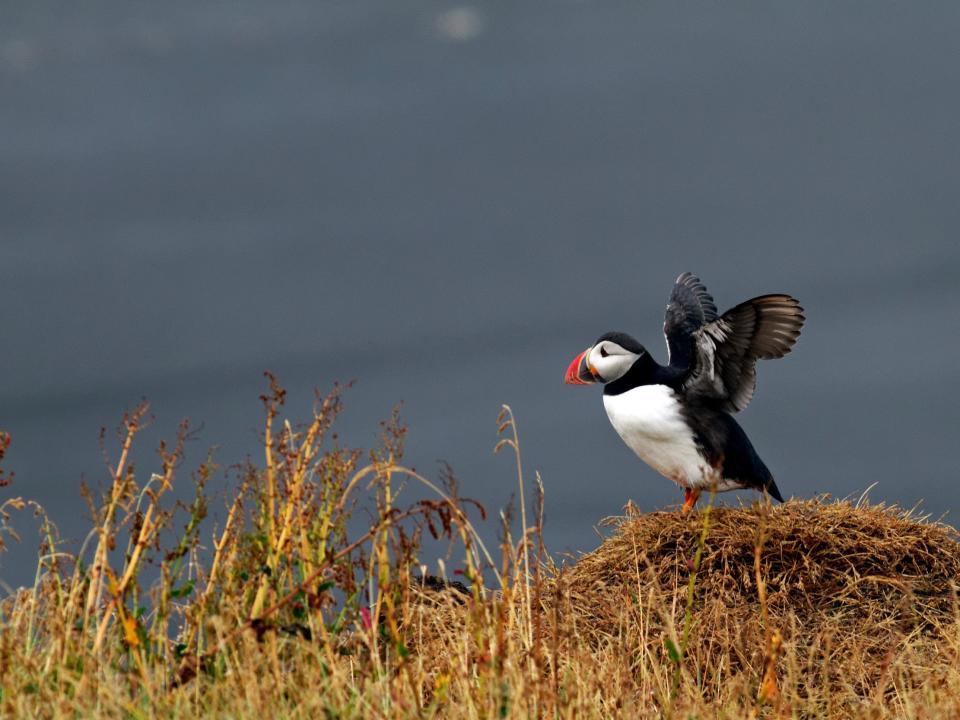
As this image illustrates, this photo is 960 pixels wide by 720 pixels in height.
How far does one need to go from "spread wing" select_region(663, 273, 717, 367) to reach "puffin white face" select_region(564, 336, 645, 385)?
400 millimetres

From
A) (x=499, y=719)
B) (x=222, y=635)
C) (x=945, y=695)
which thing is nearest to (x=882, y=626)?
(x=945, y=695)

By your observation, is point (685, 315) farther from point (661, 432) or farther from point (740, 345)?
point (661, 432)

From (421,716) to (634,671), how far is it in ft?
8.33

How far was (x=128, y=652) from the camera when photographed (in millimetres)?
5047

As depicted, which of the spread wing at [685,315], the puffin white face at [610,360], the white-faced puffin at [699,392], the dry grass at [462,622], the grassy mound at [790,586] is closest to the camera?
the dry grass at [462,622]

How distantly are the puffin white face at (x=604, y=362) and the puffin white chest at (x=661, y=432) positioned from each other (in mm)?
174

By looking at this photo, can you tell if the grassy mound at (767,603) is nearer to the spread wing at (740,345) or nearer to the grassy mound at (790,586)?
the grassy mound at (790,586)

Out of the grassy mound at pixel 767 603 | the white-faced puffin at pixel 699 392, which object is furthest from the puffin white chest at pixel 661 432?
the grassy mound at pixel 767 603

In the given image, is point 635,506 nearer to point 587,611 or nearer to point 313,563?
point 587,611

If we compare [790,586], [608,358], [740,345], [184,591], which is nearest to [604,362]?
[608,358]

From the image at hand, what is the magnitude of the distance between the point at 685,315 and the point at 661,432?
122 centimetres

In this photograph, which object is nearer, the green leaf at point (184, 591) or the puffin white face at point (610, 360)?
the green leaf at point (184, 591)

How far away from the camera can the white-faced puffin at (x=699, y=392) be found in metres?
7.45

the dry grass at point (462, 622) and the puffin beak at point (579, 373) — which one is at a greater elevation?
the puffin beak at point (579, 373)
